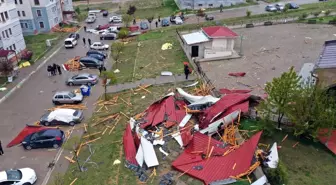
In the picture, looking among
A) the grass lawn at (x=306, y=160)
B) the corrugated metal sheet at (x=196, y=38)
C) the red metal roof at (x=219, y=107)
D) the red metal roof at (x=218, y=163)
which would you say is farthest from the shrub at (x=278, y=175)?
the corrugated metal sheet at (x=196, y=38)

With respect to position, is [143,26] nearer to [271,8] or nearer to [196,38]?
[196,38]

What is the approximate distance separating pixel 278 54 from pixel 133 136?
21363mm

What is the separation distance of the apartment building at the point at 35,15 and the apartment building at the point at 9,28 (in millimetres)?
10669

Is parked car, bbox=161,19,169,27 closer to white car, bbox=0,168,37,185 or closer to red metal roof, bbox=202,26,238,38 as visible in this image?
red metal roof, bbox=202,26,238,38

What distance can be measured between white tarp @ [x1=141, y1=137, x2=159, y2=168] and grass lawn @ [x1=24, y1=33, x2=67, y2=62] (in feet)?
88.4

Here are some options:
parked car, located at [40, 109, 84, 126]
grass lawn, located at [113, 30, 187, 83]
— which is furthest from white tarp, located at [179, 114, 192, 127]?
grass lawn, located at [113, 30, 187, 83]

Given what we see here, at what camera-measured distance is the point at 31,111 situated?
28.3 metres

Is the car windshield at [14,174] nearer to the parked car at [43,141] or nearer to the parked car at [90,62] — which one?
the parked car at [43,141]

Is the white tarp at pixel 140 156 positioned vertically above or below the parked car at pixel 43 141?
above

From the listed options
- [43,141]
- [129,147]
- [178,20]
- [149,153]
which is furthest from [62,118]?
[178,20]

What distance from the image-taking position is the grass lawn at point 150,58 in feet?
113

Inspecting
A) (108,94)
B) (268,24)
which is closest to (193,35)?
(108,94)

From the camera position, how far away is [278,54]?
35.7 m

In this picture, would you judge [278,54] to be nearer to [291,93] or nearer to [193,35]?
[193,35]
